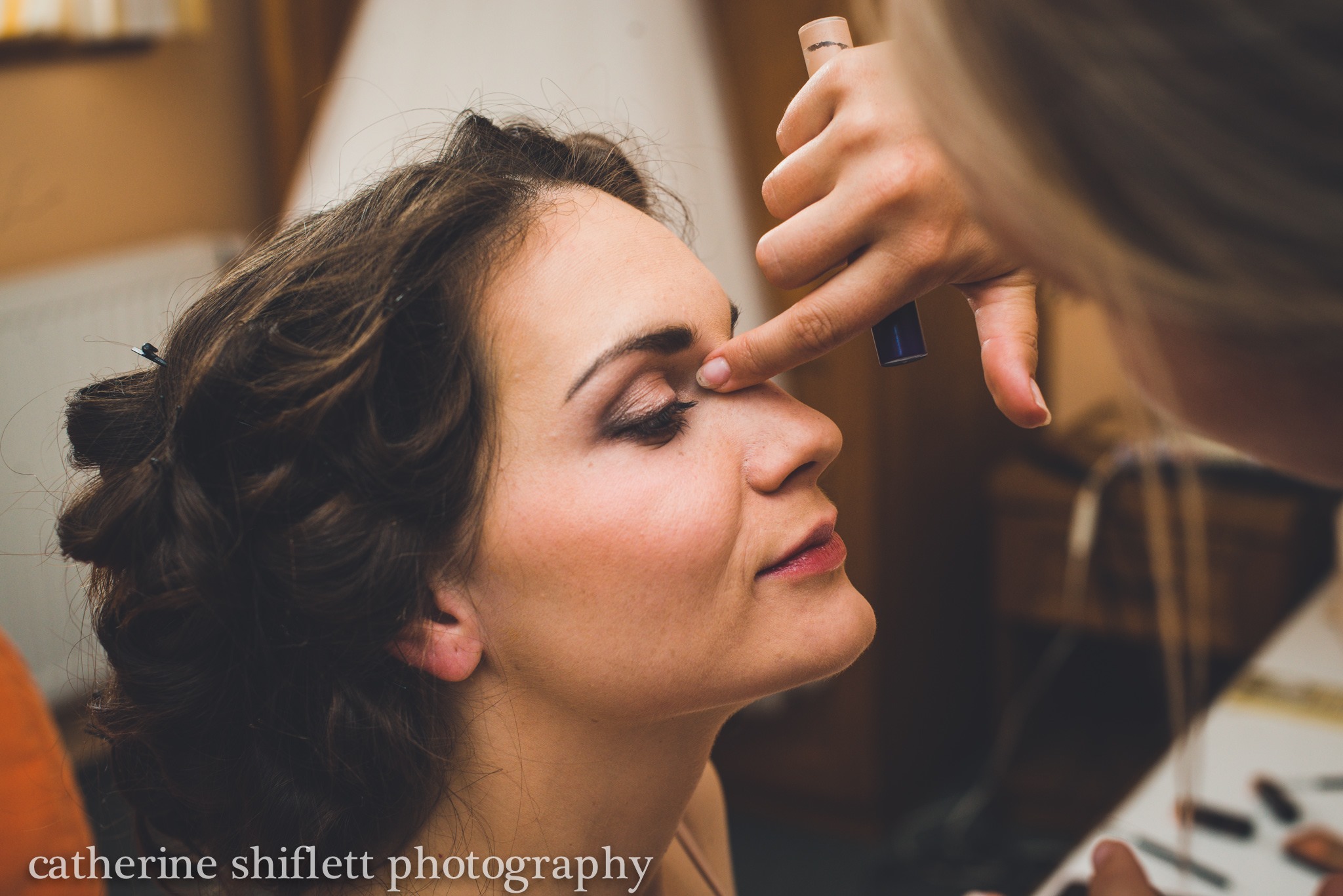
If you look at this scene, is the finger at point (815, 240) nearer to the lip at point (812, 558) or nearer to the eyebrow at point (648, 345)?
the eyebrow at point (648, 345)

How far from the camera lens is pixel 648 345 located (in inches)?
34.0

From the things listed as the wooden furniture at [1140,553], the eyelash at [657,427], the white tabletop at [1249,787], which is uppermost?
the eyelash at [657,427]

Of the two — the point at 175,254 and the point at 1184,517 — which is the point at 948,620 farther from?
the point at 175,254

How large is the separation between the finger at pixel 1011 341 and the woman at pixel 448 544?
146 mm

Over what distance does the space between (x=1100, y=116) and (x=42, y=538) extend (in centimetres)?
241

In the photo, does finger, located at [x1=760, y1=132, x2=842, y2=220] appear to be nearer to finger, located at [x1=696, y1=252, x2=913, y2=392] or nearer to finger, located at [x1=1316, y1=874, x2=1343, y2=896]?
finger, located at [x1=696, y1=252, x2=913, y2=392]

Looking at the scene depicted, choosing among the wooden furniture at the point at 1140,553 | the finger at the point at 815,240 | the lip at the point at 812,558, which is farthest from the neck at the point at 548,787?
the wooden furniture at the point at 1140,553

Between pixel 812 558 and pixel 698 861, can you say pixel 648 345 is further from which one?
pixel 698 861

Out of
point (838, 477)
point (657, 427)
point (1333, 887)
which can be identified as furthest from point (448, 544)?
point (838, 477)

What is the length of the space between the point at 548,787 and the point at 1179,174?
66 cm

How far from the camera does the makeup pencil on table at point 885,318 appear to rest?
824 mm

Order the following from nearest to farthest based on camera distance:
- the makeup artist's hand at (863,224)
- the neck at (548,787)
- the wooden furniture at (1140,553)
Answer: the makeup artist's hand at (863,224) < the neck at (548,787) < the wooden furniture at (1140,553)

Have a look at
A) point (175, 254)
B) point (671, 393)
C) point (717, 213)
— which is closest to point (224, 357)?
point (671, 393)

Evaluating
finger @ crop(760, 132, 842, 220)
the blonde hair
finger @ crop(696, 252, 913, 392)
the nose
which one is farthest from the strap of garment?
the blonde hair
